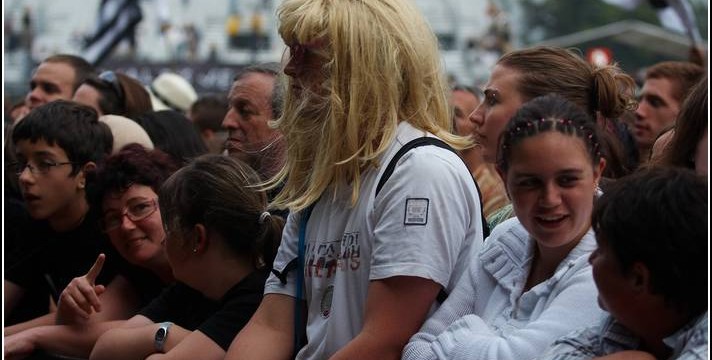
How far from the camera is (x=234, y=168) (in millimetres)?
4828

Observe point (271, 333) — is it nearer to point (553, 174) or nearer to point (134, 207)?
point (553, 174)

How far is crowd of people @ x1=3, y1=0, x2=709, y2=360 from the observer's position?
310cm

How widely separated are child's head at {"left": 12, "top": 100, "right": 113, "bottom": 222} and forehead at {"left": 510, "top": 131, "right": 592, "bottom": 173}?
2963 millimetres

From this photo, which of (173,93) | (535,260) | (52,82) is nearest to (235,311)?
(535,260)

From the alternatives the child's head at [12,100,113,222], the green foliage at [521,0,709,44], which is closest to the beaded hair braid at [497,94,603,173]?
the child's head at [12,100,113,222]

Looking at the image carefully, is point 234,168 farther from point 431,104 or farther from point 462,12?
point 462,12

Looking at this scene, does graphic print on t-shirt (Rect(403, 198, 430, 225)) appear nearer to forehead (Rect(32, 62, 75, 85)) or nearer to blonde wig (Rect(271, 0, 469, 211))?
blonde wig (Rect(271, 0, 469, 211))

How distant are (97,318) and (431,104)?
1.95 m

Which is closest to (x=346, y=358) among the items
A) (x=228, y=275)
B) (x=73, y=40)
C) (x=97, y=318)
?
(x=228, y=275)

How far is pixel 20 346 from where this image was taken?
5434 millimetres

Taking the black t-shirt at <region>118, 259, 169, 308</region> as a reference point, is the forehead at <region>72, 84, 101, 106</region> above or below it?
above

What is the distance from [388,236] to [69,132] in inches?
113

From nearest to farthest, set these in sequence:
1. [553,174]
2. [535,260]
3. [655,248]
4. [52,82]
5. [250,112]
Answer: [655,248] < [553,174] < [535,260] < [250,112] < [52,82]

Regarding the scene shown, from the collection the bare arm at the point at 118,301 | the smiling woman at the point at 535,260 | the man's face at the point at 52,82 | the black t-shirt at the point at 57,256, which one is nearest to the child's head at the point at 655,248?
the smiling woman at the point at 535,260
